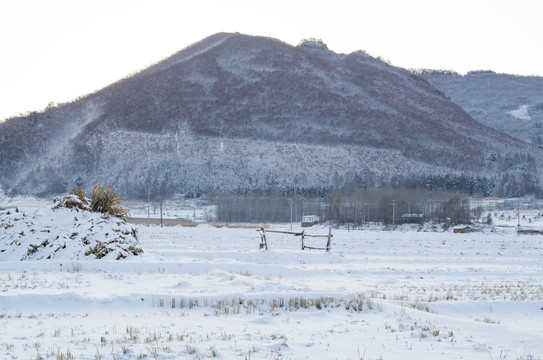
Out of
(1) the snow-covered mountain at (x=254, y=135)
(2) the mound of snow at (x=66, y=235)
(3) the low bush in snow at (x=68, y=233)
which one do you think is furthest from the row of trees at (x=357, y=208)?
(2) the mound of snow at (x=66, y=235)

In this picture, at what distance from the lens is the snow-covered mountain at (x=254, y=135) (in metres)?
100

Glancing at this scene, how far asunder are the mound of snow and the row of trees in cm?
3764

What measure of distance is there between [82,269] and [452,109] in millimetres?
171067

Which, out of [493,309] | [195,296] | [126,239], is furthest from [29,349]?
[126,239]

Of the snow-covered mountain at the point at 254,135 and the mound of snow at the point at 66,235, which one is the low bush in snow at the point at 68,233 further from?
the snow-covered mountain at the point at 254,135

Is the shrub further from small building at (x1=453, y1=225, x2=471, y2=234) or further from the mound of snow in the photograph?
small building at (x1=453, y1=225, x2=471, y2=234)

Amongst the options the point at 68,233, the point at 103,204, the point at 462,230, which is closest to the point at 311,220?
the point at 462,230

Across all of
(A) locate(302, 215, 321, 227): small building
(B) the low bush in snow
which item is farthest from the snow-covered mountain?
(B) the low bush in snow

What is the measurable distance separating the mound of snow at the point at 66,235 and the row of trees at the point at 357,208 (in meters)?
37.6

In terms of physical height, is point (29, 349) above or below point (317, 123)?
below

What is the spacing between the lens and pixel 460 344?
270 inches

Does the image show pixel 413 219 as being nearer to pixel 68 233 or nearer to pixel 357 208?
pixel 357 208

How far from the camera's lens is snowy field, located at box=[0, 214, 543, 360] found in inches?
253

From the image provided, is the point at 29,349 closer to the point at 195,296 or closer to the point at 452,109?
the point at 195,296
